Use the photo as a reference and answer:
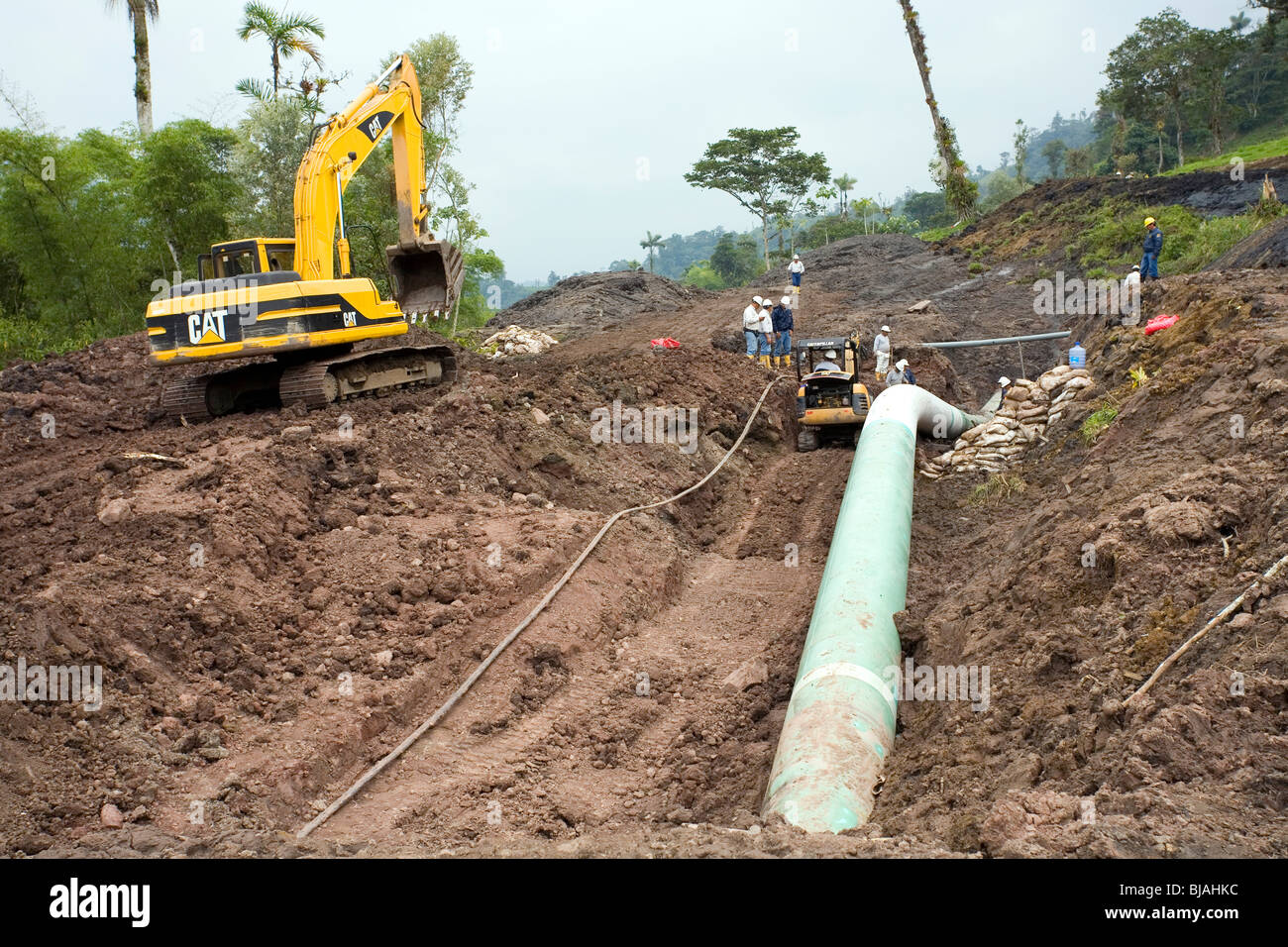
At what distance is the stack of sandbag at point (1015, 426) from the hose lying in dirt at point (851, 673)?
9.43 ft

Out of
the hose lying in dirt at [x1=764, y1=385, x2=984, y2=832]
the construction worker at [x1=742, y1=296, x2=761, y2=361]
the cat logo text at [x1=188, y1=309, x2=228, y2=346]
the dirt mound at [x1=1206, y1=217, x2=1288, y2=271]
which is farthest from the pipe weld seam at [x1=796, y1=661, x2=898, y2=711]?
the construction worker at [x1=742, y1=296, x2=761, y2=361]

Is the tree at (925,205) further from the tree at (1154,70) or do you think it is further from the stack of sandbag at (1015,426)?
the stack of sandbag at (1015,426)

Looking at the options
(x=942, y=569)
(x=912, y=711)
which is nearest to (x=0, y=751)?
(x=912, y=711)

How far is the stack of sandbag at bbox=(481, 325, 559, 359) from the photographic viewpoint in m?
23.9

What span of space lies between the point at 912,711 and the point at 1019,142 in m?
72.8

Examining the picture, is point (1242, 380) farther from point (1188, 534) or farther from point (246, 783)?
point (246, 783)

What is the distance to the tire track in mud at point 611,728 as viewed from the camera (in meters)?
6.09

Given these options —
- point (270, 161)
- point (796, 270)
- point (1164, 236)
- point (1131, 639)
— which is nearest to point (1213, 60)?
point (1164, 236)

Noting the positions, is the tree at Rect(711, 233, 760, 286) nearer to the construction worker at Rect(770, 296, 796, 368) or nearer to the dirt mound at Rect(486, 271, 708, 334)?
the dirt mound at Rect(486, 271, 708, 334)

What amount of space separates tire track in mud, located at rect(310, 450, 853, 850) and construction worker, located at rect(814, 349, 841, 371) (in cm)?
579

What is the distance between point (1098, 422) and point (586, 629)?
21.0 ft

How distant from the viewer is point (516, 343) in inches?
959

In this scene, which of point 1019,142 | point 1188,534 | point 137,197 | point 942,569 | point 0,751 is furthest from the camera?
point 1019,142

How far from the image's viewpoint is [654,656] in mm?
8641
